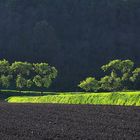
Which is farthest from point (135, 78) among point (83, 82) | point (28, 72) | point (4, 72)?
point (4, 72)

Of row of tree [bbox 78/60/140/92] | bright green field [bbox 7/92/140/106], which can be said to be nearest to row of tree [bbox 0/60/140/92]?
row of tree [bbox 78/60/140/92]

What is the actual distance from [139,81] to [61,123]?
4303 inches

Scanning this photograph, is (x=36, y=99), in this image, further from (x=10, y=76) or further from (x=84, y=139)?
(x=84, y=139)

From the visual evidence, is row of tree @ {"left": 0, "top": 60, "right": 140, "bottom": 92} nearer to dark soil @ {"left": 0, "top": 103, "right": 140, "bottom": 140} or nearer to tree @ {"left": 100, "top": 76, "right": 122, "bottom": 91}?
tree @ {"left": 100, "top": 76, "right": 122, "bottom": 91}

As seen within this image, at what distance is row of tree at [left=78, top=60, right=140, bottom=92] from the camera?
139m

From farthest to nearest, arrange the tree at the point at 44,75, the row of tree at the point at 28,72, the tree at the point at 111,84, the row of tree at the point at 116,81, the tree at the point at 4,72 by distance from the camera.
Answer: the tree at the point at 4,72 < the row of tree at the point at 28,72 < the tree at the point at 44,75 < the row of tree at the point at 116,81 < the tree at the point at 111,84

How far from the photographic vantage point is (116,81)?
456 ft

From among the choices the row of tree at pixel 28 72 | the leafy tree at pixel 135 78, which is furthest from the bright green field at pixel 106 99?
the leafy tree at pixel 135 78

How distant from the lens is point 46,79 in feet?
463

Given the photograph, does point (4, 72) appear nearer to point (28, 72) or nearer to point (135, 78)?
point (28, 72)

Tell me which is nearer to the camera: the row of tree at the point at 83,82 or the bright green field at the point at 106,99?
the bright green field at the point at 106,99

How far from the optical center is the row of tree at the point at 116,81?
139375mm

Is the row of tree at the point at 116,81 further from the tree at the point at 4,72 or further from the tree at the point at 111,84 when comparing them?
the tree at the point at 4,72

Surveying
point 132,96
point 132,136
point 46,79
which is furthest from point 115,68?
point 132,136
